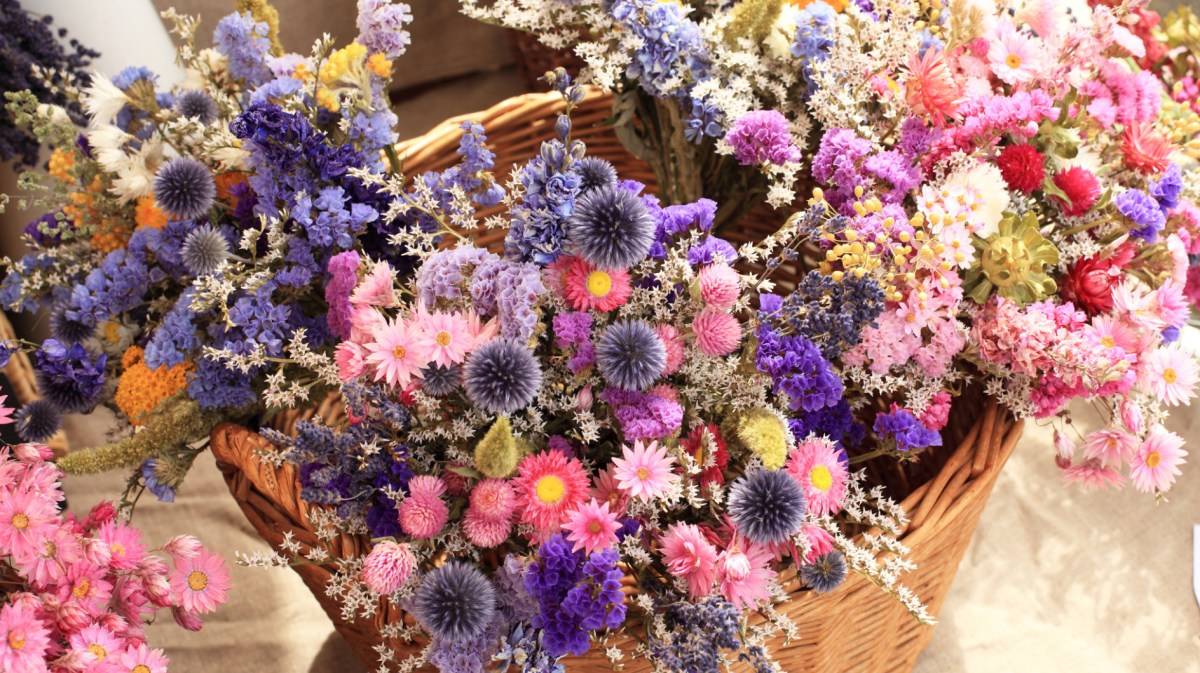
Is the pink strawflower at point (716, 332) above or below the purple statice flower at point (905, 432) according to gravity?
above

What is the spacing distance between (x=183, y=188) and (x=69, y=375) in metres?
0.21

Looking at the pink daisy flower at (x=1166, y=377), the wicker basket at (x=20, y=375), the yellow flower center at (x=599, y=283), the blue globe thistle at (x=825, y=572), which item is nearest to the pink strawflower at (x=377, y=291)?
the yellow flower center at (x=599, y=283)

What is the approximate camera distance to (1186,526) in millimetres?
1263

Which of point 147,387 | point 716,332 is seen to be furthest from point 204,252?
point 716,332

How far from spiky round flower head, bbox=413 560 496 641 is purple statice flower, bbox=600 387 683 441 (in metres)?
0.15

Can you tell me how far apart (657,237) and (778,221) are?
54 centimetres

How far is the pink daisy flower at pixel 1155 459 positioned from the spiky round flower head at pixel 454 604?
1.88 feet

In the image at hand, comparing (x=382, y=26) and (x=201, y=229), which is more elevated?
(x=382, y=26)

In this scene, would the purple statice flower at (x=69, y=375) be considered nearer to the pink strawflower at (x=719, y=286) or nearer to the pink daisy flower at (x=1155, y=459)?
the pink strawflower at (x=719, y=286)

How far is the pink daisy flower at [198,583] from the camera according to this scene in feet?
2.37

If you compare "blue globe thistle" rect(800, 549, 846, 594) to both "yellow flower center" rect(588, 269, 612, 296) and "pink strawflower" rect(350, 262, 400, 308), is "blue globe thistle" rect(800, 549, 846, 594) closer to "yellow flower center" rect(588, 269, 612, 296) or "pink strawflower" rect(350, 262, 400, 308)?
"yellow flower center" rect(588, 269, 612, 296)

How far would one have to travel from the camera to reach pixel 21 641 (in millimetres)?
590

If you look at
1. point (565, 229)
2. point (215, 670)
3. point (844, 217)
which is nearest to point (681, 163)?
point (844, 217)

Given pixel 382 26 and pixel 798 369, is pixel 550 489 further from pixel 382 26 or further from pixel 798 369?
pixel 382 26
